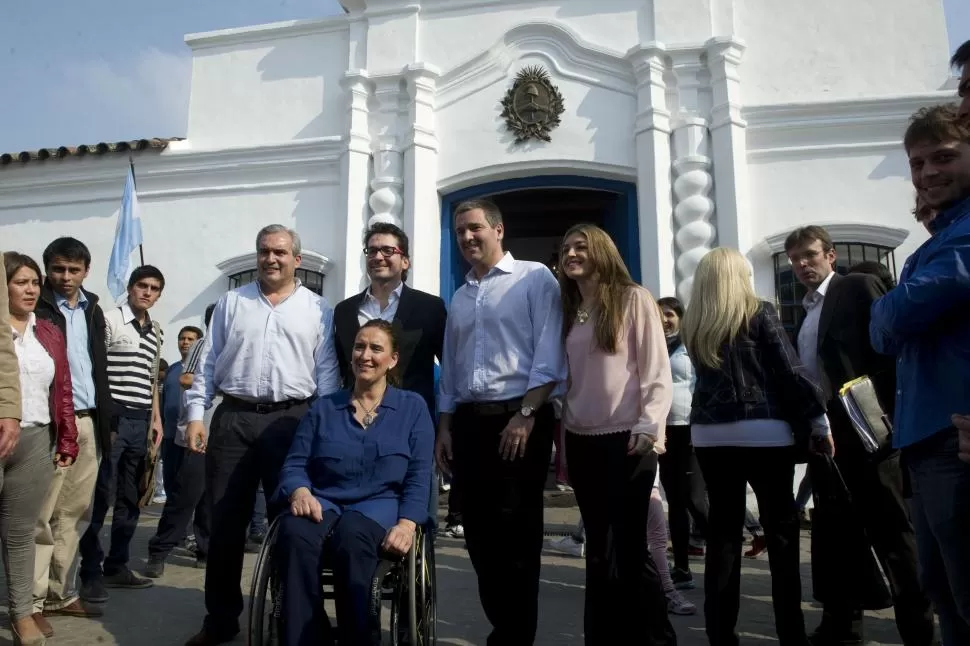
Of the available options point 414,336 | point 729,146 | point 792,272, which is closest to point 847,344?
point 414,336

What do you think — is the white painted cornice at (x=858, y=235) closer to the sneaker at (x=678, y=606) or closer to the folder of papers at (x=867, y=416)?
the sneaker at (x=678, y=606)

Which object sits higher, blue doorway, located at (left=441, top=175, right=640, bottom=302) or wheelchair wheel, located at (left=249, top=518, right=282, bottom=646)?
blue doorway, located at (left=441, top=175, right=640, bottom=302)

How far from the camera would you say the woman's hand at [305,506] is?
3.04 m

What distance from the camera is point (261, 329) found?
3.80 metres

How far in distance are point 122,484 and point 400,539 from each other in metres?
2.69

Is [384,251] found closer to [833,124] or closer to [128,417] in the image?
[128,417]

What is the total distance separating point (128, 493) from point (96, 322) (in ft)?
3.75

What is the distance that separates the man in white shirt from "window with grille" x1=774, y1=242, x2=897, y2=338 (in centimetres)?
507

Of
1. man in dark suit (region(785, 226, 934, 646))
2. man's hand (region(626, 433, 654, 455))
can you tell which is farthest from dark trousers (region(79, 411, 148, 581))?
man in dark suit (region(785, 226, 934, 646))

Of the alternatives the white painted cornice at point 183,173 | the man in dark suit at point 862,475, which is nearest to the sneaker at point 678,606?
the man in dark suit at point 862,475

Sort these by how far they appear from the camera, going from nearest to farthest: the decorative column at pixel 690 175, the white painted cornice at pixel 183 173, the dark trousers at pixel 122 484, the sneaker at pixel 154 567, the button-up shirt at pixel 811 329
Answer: the button-up shirt at pixel 811 329 < the dark trousers at pixel 122 484 < the sneaker at pixel 154 567 < the decorative column at pixel 690 175 < the white painted cornice at pixel 183 173

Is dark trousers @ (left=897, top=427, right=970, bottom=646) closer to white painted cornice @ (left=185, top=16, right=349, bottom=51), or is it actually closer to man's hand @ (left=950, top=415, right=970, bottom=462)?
man's hand @ (left=950, top=415, right=970, bottom=462)

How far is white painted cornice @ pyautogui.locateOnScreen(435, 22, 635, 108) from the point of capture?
8.30 meters

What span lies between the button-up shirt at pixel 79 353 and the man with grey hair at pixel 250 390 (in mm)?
832
